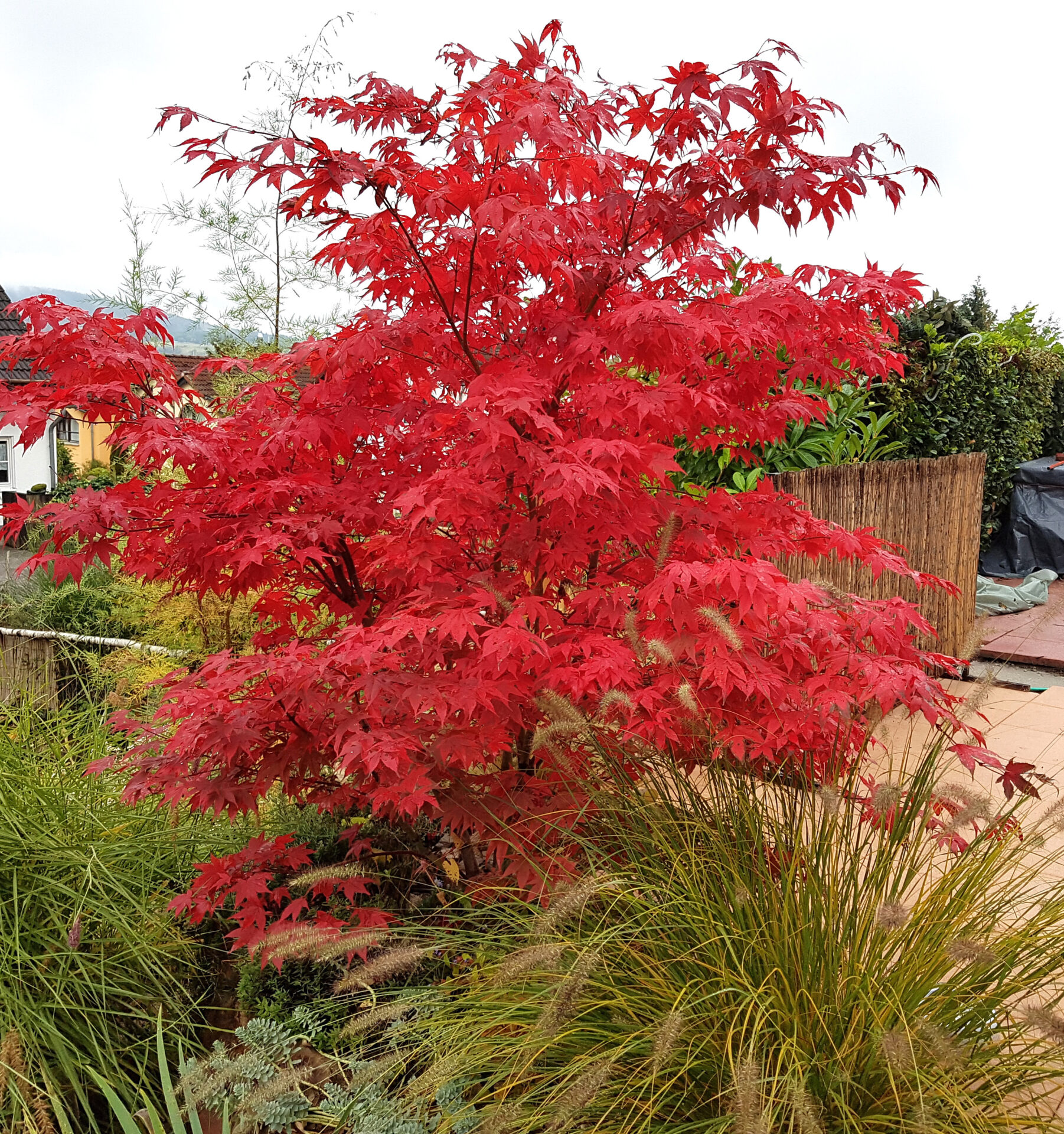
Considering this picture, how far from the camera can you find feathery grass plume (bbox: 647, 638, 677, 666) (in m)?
1.83

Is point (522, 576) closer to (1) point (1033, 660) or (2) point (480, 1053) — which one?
(2) point (480, 1053)

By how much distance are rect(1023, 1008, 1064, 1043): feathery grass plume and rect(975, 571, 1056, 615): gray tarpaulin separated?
6287 millimetres

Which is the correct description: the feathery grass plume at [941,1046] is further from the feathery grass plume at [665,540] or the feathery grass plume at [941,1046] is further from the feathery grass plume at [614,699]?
the feathery grass plume at [665,540]

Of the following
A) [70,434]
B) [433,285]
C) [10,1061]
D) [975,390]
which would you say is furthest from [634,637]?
[70,434]

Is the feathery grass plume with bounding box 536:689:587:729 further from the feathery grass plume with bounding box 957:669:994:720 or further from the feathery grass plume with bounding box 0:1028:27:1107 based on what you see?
the feathery grass plume with bounding box 0:1028:27:1107

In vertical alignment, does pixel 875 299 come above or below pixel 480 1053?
above

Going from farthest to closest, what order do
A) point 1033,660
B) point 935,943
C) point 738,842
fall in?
point 1033,660 → point 738,842 → point 935,943

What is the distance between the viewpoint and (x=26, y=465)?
64.1 feet

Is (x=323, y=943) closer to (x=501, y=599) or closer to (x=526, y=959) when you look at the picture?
(x=526, y=959)

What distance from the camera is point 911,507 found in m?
5.30

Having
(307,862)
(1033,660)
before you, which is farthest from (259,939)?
(1033,660)

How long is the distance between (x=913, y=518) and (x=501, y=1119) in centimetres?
476

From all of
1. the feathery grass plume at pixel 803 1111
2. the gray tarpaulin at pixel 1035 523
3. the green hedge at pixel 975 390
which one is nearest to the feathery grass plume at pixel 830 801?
the feathery grass plume at pixel 803 1111

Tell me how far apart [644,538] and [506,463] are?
445 mm
